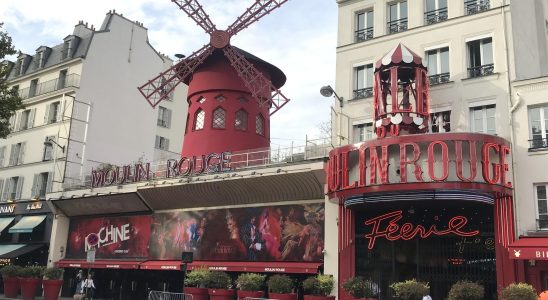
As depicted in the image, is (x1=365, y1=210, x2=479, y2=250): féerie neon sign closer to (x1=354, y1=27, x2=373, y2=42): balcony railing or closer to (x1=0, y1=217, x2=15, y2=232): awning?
(x1=354, y1=27, x2=373, y2=42): balcony railing

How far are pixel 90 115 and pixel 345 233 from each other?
16223 millimetres

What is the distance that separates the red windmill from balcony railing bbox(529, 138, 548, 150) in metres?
11.1

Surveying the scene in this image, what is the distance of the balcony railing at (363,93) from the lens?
17.1m

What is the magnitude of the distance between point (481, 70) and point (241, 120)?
10.8 meters

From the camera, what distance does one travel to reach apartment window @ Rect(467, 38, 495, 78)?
49.8 feet

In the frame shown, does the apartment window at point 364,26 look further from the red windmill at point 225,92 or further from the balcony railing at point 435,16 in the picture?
the red windmill at point 225,92

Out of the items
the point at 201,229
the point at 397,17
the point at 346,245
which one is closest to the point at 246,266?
the point at 201,229

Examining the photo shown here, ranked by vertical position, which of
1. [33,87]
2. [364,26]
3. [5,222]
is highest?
[33,87]

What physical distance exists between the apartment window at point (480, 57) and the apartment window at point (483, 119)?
959 millimetres

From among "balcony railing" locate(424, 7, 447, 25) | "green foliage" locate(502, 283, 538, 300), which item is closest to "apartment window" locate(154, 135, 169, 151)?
"balcony railing" locate(424, 7, 447, 25)

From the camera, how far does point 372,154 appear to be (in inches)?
551

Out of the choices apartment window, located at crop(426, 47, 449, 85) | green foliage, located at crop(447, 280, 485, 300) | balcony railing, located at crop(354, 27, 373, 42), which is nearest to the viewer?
green foliage, located at crop(447, 280, 485, 300)

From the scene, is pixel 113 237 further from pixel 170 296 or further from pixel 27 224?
pixel 170 296

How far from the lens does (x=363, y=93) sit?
17297mm
